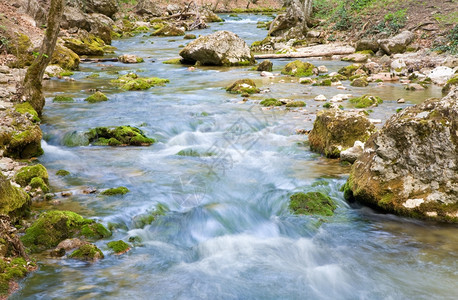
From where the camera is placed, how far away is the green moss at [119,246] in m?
5.34

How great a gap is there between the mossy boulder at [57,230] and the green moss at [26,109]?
5212 millimetres

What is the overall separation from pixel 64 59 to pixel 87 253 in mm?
16251

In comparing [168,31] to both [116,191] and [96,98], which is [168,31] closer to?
[96,98]

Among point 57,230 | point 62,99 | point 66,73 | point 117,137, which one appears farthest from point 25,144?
point 66,73

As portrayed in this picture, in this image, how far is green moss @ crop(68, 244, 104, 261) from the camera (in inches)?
198

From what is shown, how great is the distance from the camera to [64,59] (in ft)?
62.9

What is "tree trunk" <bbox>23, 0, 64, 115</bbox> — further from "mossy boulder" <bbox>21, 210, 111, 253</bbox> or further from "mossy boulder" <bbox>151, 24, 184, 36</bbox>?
"mossy boulder" <bbox>151, 24, 184, 36</bbox>

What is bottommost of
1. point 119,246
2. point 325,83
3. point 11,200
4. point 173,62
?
point 119,246

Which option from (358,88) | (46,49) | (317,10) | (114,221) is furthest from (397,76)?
(317,10)

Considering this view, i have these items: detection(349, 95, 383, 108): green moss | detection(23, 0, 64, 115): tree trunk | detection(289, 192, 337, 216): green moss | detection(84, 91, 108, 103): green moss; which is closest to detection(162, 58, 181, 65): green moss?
detection(84, 91, 108, 103): green moss

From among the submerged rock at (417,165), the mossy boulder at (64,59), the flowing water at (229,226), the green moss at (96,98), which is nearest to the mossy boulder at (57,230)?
the flowing water at (229,226)

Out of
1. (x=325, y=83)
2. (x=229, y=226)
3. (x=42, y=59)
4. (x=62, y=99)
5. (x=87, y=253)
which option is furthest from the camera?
(x=325, y=83)

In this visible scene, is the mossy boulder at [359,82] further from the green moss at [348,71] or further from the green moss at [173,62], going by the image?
the green moss at [173,62]

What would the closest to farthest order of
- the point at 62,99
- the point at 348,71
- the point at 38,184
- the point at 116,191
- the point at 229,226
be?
the point at 229,226, the point at 38,184, the point at 116,191, the point at 62,99, the point at 348,71
